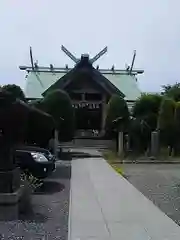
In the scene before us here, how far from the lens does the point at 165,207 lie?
10828 mm

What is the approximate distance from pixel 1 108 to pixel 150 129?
83.9ft

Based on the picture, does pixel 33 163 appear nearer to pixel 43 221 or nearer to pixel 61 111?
pixel 43 221

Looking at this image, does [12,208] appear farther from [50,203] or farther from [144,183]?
[144,183]

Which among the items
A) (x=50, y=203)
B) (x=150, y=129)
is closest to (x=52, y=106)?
(x=150, y=129)

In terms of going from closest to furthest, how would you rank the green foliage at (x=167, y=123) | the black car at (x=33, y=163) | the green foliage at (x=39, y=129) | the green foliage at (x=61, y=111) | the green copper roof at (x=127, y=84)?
the black car at (x=33, y=163), the green foliage at (x=39, y=129), the green foliage at (x=61, y=111), the green foliage at (x=167, y=123), the green copper roof at (x=127, y=84)

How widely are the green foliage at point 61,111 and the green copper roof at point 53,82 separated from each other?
676 inches

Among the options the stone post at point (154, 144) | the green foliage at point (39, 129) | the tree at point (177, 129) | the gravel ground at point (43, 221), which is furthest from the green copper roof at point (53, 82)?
the gravel ground at point (43, 221)

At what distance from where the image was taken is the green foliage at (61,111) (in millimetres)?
31734

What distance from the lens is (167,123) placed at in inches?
1272

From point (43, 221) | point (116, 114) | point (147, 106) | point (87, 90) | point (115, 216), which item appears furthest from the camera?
point (87, 90)

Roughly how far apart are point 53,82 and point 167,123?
24096mm

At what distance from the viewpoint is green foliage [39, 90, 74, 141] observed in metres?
31.7

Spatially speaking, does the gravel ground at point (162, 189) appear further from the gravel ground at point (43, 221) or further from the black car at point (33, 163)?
the black car at point (33, 163)

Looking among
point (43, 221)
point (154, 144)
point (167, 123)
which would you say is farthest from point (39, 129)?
point (43, 221)
